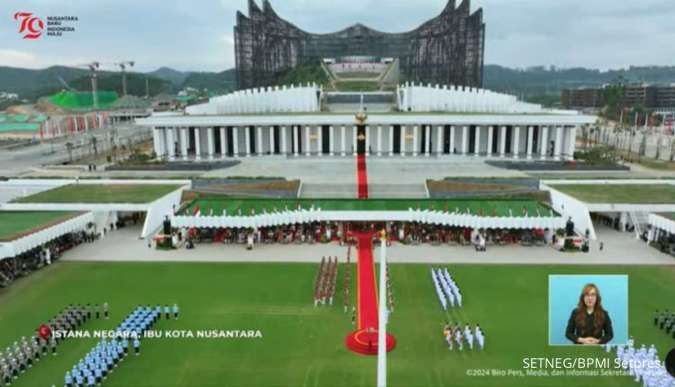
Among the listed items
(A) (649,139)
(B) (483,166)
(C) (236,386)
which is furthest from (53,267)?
(A) (649,139)

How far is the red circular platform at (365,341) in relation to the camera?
55.9 ft

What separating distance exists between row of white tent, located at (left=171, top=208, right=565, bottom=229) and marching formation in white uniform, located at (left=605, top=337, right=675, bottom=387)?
39.7ft

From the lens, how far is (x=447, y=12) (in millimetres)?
96750

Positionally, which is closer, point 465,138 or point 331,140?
point 465,138

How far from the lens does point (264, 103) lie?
61.4m

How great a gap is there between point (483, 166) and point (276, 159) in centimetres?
1921

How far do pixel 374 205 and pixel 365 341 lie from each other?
1531cm

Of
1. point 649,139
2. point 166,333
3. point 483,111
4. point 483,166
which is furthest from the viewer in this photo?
point 649,139

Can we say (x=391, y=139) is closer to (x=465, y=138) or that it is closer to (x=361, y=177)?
(x=465, y=138)

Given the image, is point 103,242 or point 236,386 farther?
point 103,242

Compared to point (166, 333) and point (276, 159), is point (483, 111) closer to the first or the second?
point (276, 159)

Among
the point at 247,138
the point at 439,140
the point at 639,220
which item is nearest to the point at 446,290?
the point at 639,220

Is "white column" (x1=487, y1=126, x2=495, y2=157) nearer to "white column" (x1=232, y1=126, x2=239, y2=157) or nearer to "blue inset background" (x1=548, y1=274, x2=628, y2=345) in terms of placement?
"white column" (x1=232, y1=126, x2=239, y2=157)

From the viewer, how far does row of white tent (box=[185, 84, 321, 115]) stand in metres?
60.7
